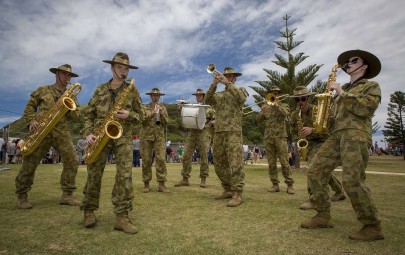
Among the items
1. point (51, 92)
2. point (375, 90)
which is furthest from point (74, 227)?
point (375, 90)

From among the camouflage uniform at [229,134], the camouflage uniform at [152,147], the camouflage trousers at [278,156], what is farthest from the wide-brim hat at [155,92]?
the camouflage trousers at [278,156]

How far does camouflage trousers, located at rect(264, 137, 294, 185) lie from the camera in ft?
28.2

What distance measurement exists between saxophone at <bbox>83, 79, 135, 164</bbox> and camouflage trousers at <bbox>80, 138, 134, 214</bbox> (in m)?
0.14

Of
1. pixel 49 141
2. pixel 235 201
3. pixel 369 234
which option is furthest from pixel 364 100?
pixel 49 141

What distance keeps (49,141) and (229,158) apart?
3.93 meters

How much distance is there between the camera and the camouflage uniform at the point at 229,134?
658 cm

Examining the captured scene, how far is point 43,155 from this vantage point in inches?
251

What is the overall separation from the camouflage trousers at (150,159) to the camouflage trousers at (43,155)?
2.27 m

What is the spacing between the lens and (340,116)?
4.50 metres

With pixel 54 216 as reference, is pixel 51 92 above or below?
above

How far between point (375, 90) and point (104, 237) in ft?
14.4

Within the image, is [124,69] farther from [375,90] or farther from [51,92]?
[375,90]

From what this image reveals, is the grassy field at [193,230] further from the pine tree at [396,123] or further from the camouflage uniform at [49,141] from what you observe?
the pine tree at [396,123]

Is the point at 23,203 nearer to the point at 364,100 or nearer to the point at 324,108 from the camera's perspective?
the point at 324,108
